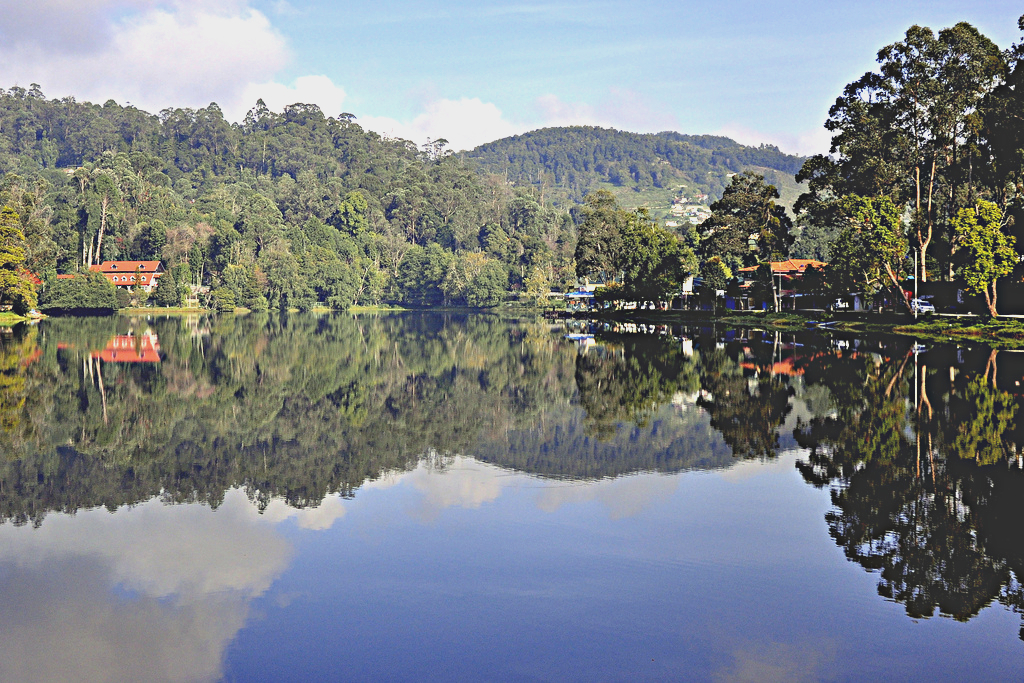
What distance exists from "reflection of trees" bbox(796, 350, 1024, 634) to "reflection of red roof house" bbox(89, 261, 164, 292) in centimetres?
13015

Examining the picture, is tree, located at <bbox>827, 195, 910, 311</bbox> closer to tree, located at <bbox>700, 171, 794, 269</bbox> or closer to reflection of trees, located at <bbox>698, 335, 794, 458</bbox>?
tree, located at <bbox>700, 171, 794, 269</bbox>

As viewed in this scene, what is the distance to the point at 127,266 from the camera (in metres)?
143

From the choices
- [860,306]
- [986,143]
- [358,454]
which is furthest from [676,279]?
[358,454]

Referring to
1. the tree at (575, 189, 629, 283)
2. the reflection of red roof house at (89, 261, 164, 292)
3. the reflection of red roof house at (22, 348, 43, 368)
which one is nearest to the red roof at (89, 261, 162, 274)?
the reflection of red roof house at (89, 261, 164, 292)

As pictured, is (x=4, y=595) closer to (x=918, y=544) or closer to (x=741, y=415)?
(x=918, y=544)

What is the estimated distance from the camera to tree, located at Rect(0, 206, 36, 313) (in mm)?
83438

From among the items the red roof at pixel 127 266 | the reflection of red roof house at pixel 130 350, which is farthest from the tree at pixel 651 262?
the red roof at pixel 127 266

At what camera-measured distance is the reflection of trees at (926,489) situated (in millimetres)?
10766

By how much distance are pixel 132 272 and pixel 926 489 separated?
14423 cm

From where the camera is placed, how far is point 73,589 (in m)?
10.7

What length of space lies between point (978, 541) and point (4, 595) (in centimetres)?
1293

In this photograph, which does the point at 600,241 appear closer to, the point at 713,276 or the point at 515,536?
the point at 713,276

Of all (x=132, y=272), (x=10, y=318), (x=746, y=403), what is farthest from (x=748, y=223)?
(x=132, y=272)

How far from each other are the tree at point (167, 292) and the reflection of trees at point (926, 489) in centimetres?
12188
